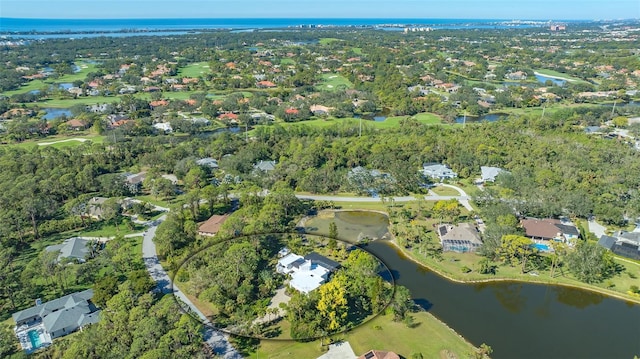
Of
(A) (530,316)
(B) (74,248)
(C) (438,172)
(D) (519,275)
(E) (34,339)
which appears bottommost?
(A) (530,316)

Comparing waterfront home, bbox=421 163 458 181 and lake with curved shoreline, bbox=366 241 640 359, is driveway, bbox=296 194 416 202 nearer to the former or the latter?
waterfront home, bbox=421 163 458 181

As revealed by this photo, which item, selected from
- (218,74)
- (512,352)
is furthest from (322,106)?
(512,352)

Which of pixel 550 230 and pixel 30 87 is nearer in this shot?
pixel 550 230

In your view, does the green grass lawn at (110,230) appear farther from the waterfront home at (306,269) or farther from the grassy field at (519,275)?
the grassy field at (519,275)

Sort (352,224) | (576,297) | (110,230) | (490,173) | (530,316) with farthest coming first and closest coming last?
(490,173) → (352,224) → (110,230) → (576,297) → (530,316)

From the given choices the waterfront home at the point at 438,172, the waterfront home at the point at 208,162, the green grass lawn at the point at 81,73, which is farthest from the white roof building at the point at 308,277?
the green grass lawn at the point at 81,73

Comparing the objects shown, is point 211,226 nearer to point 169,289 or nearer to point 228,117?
point 169,289

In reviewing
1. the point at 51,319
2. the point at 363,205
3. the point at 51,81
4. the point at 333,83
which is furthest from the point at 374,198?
the point at 51,81
